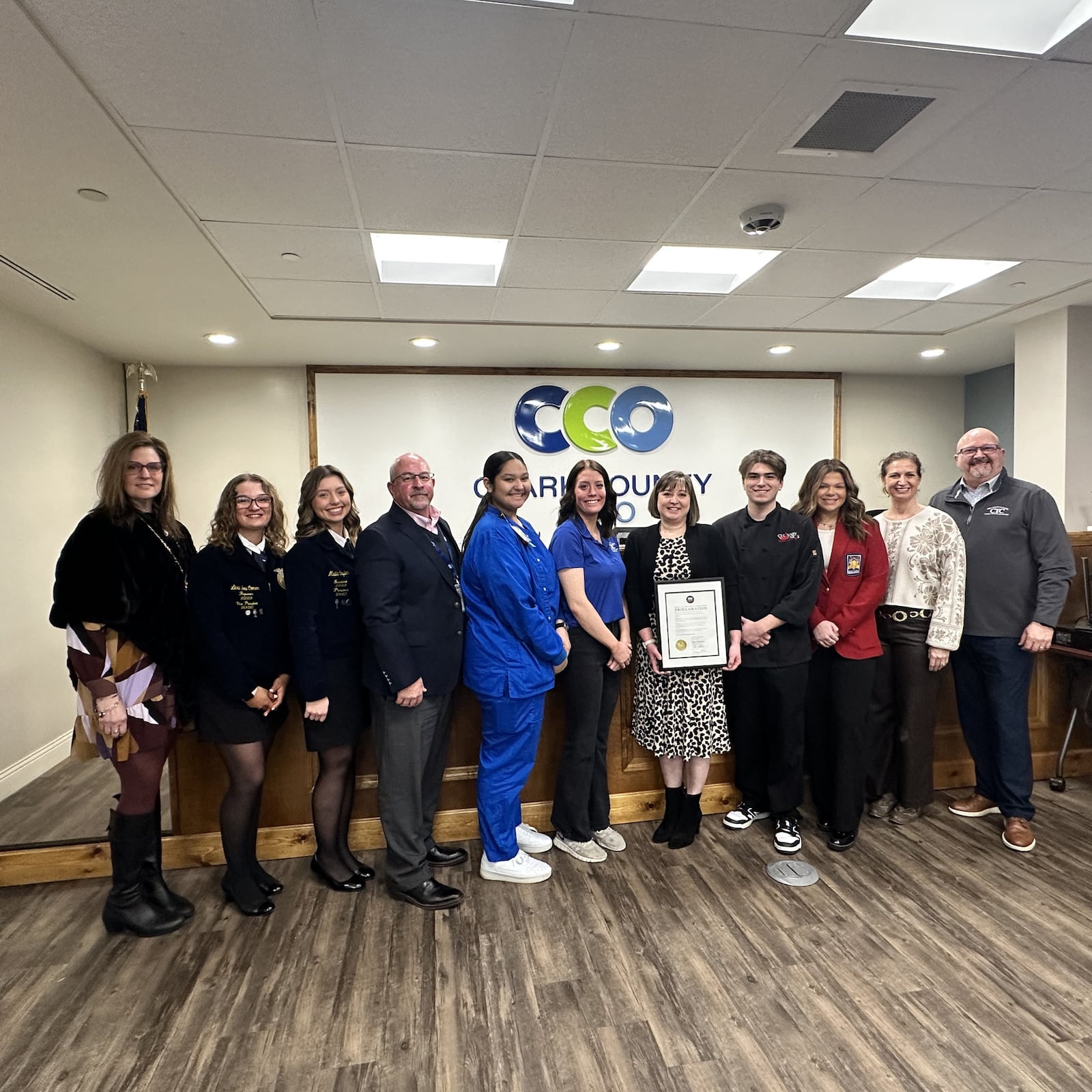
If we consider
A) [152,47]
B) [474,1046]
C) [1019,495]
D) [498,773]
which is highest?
[152,47]

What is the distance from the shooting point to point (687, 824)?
9.41ft

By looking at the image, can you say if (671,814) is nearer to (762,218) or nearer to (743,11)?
(762,218)

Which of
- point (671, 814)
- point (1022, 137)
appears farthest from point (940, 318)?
point (671, 814)

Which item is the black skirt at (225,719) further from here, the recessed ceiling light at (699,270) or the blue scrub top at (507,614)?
the recessed ceiling light at (699,270)

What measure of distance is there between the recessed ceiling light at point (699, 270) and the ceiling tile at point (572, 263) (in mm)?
146

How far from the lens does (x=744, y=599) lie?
9.12 feet

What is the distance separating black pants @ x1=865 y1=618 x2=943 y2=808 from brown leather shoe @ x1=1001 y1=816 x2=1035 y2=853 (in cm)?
32

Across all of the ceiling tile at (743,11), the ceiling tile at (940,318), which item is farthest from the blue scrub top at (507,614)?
the ceiling tile at (940,318)

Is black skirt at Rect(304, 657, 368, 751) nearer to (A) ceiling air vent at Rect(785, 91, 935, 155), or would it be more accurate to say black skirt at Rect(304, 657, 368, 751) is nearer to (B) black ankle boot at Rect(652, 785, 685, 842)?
(B) black ankle boot at Rect(652, 785, 685, 842)

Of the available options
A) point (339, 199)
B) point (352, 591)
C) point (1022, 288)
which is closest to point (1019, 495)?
point (1022, 288)

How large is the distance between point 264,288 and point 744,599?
3.08 meters

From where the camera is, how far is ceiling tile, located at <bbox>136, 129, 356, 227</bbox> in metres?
2.27

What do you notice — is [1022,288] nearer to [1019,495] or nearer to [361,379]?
[1019,495]

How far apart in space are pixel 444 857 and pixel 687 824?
1.05 meters
